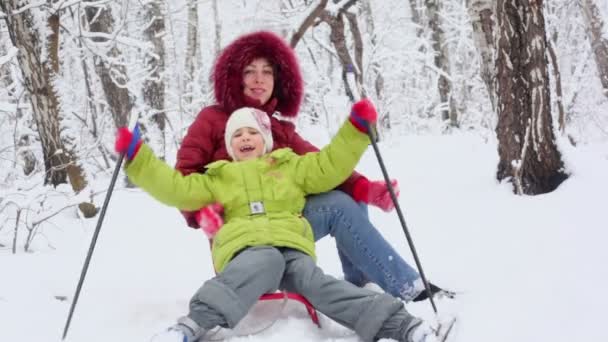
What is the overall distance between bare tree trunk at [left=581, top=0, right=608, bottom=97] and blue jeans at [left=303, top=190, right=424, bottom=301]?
853 cm

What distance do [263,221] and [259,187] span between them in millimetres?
177

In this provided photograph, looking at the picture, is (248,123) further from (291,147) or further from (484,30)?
(484,30)

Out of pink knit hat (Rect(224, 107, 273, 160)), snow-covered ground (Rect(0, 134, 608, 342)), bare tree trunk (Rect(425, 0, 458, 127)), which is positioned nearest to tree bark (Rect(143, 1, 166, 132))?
snow-covered ground (Rect(0, 134, 608, 342))

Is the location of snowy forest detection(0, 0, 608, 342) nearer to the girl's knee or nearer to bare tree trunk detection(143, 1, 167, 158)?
bare tree trunk detection(143, 1, 167, 158)

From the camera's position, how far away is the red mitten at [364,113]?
2.31 meters

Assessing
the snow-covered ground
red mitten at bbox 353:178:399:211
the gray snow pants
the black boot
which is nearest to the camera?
the gray snow pants

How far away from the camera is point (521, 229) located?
10.6ft

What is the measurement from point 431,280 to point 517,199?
134 centimetres

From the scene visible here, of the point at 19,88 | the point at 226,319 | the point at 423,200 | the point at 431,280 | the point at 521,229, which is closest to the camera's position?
the point at 226,319

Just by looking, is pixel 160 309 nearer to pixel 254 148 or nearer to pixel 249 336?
pixel 249 336

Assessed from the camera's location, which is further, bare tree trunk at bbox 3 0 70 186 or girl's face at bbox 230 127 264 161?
bare tree trunk at bbox 3 0 70 186

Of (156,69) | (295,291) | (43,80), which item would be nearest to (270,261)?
(295,291)

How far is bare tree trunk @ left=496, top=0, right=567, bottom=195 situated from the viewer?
12.7 ft

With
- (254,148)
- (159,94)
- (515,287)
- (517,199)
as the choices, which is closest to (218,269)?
(254,148)
